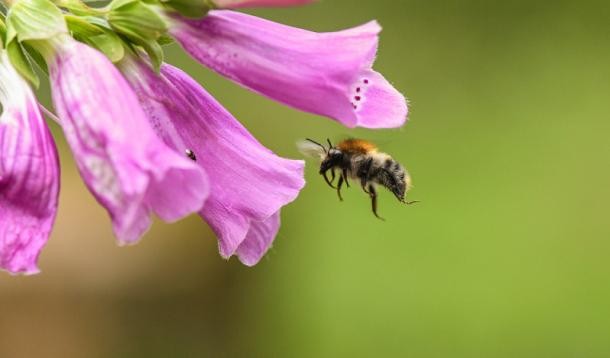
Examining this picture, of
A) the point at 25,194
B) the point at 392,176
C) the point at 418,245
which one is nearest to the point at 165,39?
the point at 25,194

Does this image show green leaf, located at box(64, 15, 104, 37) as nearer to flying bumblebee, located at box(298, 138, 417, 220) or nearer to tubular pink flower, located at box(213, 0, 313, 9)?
tubular pink flower, located at box(213, 0, 313, 9)

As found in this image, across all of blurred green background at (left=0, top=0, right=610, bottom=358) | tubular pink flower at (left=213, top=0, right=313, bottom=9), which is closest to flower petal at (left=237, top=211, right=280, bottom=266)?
tubular pink flower at (left=213, top=0, right=313, bottom=9)

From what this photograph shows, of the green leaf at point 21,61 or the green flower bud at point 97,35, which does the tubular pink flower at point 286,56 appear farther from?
the green leaf at point 21,61

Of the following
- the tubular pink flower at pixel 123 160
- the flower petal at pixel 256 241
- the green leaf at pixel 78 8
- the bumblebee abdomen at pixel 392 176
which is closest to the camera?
the tubular pink flower at pixel 123 160

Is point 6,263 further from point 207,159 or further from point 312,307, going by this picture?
point 312,307

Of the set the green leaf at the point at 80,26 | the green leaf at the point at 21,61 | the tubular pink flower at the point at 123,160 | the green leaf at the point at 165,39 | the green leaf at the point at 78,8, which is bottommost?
the tubular pink flower at the point at 123,160

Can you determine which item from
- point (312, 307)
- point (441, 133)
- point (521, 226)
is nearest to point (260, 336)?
point (312, 307)

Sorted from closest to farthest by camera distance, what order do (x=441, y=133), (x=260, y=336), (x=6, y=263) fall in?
(x=6, y=263) → (x=260, y=336) → (x=441, y=133)

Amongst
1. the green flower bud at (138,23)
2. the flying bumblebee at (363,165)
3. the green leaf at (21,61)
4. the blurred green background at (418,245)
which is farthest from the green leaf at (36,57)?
the blurred green background at (418,245)
